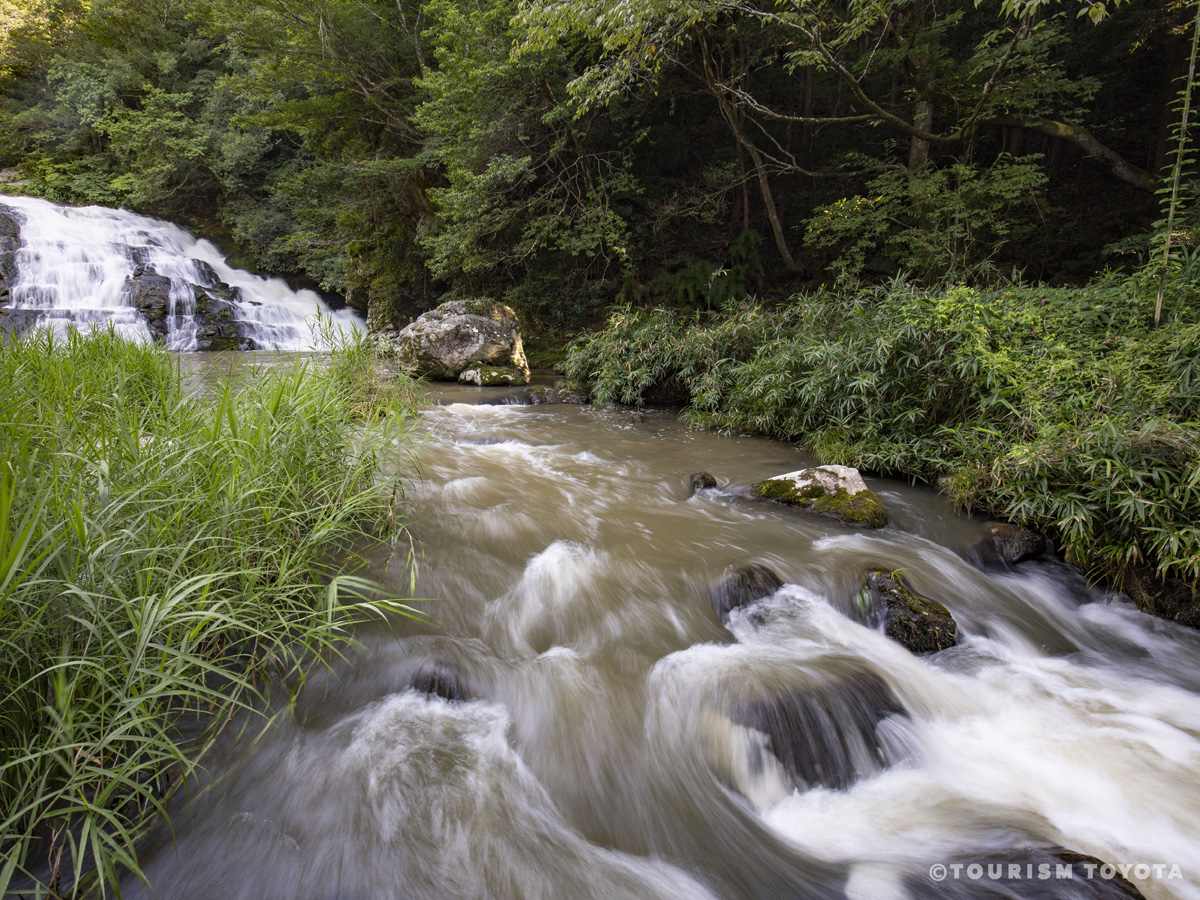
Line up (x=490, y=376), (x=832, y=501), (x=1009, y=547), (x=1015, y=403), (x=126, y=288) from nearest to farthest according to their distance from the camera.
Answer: (x=1009, y=547)
(x=832, y=501)
(x=1015, y=403)
(x=490, y=376)
(x=126, y=288)

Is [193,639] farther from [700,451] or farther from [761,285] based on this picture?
[761,285]

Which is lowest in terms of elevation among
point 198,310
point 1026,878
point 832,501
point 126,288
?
point 1026,878

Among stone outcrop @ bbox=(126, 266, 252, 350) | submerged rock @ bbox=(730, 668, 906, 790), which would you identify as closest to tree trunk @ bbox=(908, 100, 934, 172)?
submerged rock @ bbox=(730, 668, 906, 790)

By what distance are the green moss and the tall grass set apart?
330 centimetres

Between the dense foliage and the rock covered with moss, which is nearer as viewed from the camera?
the rock covered with moss

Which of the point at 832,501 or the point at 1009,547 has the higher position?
the point at 832,501

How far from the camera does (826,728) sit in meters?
2.47

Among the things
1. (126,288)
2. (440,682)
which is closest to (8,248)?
(126,288)

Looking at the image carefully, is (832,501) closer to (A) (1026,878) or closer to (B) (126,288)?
(A) (1026,878)

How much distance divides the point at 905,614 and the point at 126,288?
16.8m

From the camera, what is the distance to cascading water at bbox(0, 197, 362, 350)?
38.5 feet

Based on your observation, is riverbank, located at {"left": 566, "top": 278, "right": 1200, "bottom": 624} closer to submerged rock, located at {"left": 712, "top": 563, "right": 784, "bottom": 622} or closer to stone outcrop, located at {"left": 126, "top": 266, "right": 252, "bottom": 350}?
submerged rock, located at {"left": 712, "top": 563, "right": 784, "bottom": 622}

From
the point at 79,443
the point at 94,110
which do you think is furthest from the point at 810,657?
the point at 94,110

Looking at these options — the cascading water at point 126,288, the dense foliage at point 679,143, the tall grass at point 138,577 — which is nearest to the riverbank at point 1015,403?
the dense foliage at point 679,143
